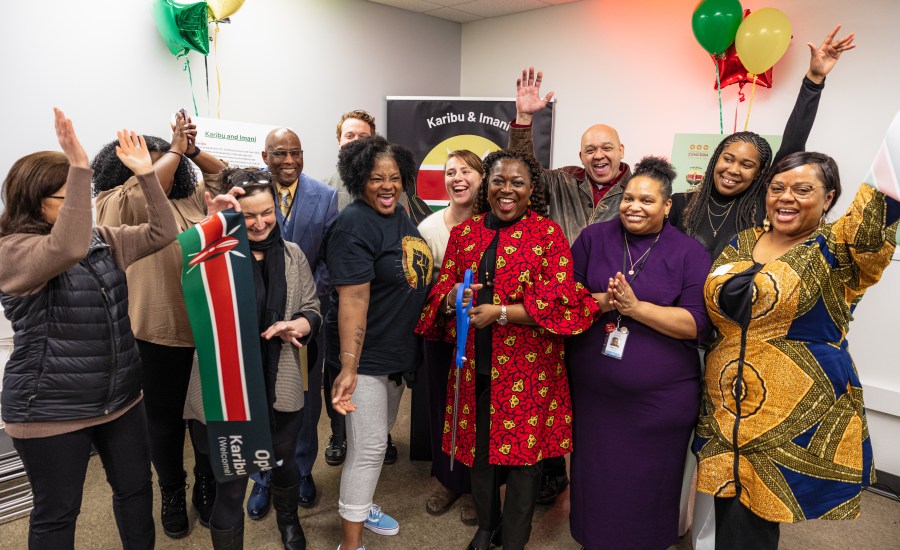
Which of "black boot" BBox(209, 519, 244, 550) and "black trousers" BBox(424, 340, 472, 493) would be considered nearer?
"black boot" BBox(209, 519, 244, 550)

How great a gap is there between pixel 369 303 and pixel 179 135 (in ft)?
3.33

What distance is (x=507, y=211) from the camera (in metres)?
2.01

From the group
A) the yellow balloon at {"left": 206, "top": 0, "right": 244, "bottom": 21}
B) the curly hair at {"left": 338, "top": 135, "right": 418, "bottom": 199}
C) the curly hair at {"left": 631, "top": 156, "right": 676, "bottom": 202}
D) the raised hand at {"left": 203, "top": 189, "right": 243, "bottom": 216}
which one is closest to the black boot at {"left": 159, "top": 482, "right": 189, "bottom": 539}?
the raised hand at {"left": 203, "top": 189, "right": 243, "bottom": 216}

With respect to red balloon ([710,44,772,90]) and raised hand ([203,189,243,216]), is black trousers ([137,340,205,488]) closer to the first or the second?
raised hand ([203,189,243,216])

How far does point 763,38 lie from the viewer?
10.6 ft

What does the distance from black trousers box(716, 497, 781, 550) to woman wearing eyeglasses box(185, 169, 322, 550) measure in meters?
1.43

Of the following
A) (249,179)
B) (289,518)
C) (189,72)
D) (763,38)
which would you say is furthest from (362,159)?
(763,38)

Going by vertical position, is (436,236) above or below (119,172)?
below

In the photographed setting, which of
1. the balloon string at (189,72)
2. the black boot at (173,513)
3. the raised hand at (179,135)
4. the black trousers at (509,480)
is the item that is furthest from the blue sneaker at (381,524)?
the balloon string at (189,72)

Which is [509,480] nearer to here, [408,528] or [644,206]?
[408,528]

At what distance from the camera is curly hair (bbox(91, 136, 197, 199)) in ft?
7.52

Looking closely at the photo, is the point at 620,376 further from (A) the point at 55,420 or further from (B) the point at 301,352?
(A) the point at 55,420

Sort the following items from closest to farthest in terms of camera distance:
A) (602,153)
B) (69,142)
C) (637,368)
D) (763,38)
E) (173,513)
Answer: (69,142), (637,368), (173,513), (602,153), (763,38)

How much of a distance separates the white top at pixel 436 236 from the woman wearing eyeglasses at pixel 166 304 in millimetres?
939
